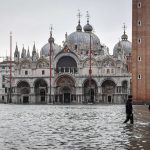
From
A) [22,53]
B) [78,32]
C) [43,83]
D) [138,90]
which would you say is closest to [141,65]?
[138,90]

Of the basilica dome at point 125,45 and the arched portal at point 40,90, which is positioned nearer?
the arched portal at point 40,90

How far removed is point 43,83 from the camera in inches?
4360

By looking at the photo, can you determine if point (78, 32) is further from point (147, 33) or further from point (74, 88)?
point (147, 33)

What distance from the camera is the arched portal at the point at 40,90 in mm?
109438

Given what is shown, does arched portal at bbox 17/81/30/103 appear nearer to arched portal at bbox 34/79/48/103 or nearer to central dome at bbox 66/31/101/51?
arched portal at bbox 34/79/48/103

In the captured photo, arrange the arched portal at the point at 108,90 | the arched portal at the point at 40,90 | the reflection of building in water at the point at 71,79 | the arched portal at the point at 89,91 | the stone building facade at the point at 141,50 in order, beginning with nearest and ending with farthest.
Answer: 1. the stone building facade at the point at 141,50
2. the arched portal at the point at 108,90
3. the reflection of building in water at the point at 71,79
4. the arched portal at the point at 89,91
5. the arched portal at the point at 40,90

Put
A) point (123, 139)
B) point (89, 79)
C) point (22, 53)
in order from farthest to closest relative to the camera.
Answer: point (22, 53), point (89, 79), point (123, 139)

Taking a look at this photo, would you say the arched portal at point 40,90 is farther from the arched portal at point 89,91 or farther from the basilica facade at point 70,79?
the arched portal at point 89,91

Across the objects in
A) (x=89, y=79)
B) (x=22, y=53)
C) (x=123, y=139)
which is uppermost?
(x=22, y=53)

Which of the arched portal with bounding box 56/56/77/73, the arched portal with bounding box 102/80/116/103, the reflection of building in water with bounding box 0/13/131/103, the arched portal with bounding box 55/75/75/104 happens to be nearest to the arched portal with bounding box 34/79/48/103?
the reflection of building in water with bounding box 0/13/131/103

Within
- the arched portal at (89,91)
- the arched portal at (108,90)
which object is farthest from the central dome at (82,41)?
the arched portal at (108,90)

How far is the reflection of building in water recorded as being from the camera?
10600cm

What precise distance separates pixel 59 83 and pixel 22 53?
27.1m

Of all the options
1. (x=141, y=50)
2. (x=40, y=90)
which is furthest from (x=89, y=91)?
(x=141, y=50)
